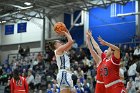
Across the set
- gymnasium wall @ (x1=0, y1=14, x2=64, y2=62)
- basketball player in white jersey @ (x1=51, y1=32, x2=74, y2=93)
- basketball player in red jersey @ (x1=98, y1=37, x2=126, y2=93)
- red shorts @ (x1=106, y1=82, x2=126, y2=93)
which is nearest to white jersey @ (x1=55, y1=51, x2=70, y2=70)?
basketball player in white jersey @ (x1=51, y1=32, x2=74, y2=93)

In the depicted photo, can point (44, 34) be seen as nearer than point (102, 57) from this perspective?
No

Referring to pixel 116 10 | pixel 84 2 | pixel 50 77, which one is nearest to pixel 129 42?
pixel 116 10

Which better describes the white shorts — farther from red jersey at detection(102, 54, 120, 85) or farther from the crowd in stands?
the crowd in stands

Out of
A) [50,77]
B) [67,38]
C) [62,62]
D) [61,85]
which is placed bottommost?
[50,77]

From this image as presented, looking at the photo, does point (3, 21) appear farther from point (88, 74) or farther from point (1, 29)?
point (88, 74)

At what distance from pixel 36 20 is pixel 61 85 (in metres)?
25.9

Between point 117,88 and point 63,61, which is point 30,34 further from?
point 117,88

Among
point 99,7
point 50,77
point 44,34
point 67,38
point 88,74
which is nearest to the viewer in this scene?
point 67,38

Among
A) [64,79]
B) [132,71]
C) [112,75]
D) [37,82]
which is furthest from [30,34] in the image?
[112,75]

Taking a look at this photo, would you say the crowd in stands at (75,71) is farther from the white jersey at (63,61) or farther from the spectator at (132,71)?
the white jersey at (63,61)

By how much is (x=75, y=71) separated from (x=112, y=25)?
350 inches

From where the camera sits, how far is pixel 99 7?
1136 inches

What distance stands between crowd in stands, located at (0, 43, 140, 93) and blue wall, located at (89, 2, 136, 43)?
2.10m

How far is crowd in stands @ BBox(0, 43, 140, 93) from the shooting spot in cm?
1858
